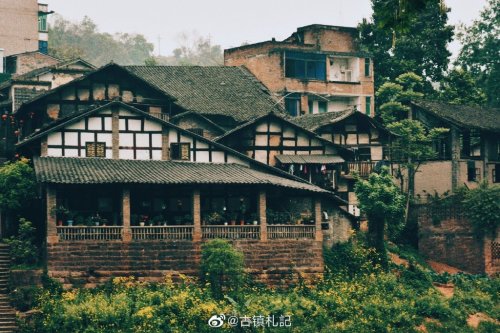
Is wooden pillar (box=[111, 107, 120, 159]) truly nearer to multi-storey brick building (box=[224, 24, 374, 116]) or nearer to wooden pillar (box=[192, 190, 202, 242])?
wooden pillar (box=[192, 190, 202, 242])

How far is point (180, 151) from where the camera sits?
136 ft

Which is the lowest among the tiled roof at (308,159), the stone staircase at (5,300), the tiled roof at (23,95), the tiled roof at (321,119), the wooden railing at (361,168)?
the stone staircase at (5,300)

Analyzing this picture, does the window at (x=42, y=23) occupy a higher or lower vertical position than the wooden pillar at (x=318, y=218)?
higher

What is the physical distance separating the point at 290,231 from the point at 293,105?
1989cm

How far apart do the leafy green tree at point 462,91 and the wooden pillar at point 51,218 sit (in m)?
31.6

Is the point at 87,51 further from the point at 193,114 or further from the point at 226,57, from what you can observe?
the point at 193,114

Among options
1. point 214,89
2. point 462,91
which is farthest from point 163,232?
point 462,91

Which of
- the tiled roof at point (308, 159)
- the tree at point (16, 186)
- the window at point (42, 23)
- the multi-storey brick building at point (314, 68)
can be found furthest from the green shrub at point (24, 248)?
the window at point (42, 23)

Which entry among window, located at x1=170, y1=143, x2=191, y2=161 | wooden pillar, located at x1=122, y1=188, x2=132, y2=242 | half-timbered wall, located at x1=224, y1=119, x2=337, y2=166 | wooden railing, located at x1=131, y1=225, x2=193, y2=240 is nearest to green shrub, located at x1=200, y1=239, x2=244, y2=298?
wooden railing, located at x1=131, y1=225, x2=193, y2=240

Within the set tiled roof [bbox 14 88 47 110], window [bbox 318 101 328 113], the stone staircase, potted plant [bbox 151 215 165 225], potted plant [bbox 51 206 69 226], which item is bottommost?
the stone staircase

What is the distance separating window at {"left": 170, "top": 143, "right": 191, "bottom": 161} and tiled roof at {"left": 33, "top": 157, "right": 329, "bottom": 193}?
1.01ft

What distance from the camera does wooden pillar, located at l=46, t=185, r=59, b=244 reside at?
36156 mm

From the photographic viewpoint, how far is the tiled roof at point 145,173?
3684 cm

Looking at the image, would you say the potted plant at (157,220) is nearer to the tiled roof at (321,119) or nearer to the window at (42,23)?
the tiled roof at (321,119)
